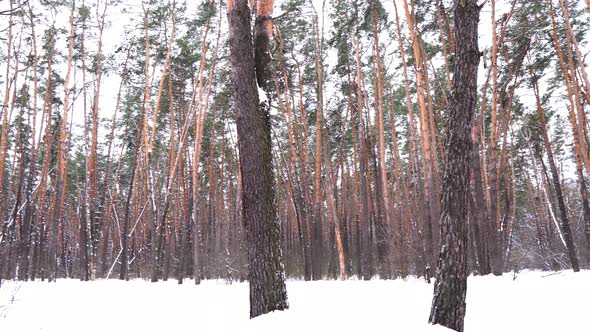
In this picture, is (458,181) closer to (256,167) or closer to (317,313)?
(317,313)

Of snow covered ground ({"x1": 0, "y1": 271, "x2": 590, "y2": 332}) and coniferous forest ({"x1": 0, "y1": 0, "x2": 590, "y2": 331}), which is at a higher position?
coniferous forest ({"x1": 0, "y1": 0, "x2": 590, "y2": 331})

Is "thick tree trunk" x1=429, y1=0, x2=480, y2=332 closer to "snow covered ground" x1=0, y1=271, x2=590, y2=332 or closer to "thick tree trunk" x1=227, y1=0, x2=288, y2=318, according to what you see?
"snow covered ground" x1=0, y1=271, x2=590, y2=332

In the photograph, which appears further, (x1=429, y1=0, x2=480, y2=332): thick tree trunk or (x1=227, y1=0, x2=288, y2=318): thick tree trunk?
(x1=227, y1=0, x2=288, y2=318): thick tree trunk

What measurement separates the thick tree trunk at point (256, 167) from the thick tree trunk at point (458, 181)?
64.5 inches

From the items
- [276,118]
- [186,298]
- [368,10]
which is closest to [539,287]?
[186,298]

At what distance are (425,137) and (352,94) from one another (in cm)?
684

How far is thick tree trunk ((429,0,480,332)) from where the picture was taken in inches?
147

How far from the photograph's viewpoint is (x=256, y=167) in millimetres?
4410

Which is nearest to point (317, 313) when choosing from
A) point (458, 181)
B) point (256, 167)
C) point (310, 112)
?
point (256, 167)

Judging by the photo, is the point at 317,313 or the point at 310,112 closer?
the point at 317,313

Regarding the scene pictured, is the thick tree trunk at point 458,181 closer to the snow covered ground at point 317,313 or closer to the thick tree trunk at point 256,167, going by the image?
the snow covered ground at point 317,313

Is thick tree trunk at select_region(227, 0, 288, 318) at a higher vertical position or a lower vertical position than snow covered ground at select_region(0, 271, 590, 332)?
higher

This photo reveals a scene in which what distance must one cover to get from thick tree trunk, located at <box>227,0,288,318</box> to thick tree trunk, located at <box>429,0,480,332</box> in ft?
5.38

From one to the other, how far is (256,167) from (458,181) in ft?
6.89
